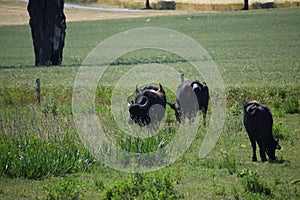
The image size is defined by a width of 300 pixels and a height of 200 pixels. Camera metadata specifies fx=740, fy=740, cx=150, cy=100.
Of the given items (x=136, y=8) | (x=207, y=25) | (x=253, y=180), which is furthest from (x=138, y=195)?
(x=136, y=8)

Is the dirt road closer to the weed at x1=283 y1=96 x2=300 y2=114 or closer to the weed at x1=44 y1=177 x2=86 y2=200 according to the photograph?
the weed at x1=283 y1=96 x2=300 y2=114

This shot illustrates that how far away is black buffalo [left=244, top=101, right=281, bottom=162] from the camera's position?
14773mm

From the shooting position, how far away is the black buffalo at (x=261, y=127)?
14.8 meters

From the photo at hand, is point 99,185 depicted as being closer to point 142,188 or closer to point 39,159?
point 142,188

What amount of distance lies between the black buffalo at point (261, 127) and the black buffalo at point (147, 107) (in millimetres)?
4467

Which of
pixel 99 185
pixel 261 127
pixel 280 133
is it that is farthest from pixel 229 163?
pixel 280 133

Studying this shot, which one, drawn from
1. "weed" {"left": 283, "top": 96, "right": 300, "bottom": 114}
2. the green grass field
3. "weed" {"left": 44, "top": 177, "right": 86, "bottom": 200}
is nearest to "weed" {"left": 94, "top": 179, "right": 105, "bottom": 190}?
the green grass field

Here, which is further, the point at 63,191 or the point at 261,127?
the point at 261,127

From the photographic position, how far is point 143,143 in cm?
1559

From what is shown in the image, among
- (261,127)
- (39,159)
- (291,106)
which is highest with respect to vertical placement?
(261,127)

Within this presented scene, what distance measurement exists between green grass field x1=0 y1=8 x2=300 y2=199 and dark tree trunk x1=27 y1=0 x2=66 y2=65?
1.35 metres

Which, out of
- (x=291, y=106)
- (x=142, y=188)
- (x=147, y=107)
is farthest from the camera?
(x=291, y=106)

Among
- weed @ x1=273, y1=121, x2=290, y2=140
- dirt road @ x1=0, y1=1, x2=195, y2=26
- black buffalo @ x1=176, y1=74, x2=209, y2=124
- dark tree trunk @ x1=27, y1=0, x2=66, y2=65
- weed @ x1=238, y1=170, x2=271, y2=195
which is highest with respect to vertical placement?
weed @ x1=238, y1=170, x2=271, y2=195

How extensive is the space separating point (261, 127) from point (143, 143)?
2.53 m
